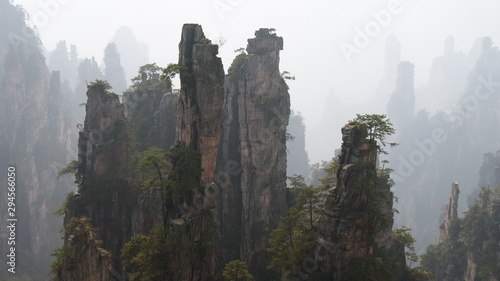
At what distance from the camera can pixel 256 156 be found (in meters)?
37.4

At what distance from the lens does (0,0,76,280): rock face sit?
5888 cm

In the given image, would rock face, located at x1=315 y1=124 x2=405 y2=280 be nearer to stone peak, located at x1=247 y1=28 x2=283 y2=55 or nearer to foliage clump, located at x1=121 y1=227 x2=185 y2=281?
foliage clump, located at x1=121 y1=227 x2=185 y2=281

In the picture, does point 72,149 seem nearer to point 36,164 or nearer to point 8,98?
point 36,164

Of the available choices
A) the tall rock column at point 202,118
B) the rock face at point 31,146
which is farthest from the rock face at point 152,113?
the rock face at point 31,146

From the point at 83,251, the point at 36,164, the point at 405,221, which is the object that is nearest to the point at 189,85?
the point at 83,251

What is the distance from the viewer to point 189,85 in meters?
25.0

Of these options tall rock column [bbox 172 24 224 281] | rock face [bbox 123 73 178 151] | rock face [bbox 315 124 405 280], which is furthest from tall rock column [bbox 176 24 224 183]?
rock face [bbox 123 73 178 151]

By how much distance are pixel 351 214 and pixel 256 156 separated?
56.2 feet

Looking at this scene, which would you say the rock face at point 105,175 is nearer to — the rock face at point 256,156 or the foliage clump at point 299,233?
the rock face at point 256,156

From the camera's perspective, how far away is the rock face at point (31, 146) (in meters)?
58.9

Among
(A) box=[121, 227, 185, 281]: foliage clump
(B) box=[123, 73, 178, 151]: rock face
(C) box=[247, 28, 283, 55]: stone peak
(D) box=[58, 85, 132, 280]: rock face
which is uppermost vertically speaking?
(C) box=[247, 28, 283, 55]: stone peak

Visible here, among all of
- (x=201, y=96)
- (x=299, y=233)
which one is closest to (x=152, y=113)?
(x=201, y=96)

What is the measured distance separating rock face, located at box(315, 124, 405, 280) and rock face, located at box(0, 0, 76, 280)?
47.5 m

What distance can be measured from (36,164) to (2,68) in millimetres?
21207
